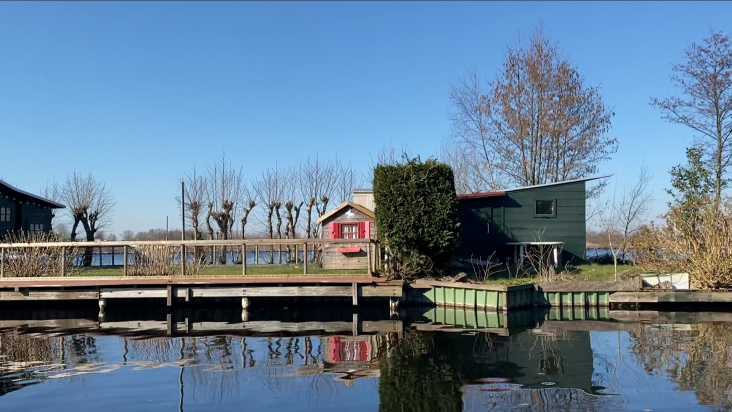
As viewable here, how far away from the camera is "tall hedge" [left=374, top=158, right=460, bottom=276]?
52.1ft

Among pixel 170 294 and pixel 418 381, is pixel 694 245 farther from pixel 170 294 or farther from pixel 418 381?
pixel 170 294

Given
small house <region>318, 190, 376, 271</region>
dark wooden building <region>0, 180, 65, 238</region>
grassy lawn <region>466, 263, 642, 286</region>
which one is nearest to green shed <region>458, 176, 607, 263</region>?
grassy lawn <region>466, 263, 642, 286</region>

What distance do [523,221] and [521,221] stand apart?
0.07 metres

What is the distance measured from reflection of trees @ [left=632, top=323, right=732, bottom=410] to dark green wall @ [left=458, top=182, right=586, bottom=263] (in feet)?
24.1

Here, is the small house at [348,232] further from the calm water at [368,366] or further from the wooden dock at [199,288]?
the calm water at [368,366]

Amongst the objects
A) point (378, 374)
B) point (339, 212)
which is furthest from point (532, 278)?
point (378, 374)

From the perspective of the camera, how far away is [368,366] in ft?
30.1

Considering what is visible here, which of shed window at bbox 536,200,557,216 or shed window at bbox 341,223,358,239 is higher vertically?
shed window at bbox 536,200,557,216

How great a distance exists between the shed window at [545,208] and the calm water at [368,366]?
6675mm

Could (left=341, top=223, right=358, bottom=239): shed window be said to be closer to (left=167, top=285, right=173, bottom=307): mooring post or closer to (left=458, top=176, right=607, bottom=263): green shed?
(left=458, top=176, right=607, bottom=263): green shed

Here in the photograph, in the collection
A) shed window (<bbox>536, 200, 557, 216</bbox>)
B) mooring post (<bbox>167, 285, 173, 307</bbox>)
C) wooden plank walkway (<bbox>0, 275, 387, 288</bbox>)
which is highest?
shed window (<bbox>536, 200, 557, 216</bbox>)

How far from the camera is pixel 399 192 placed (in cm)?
1609

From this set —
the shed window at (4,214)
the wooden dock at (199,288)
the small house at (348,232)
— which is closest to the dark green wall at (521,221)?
the small house at (348,232)

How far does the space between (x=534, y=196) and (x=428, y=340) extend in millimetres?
10430
